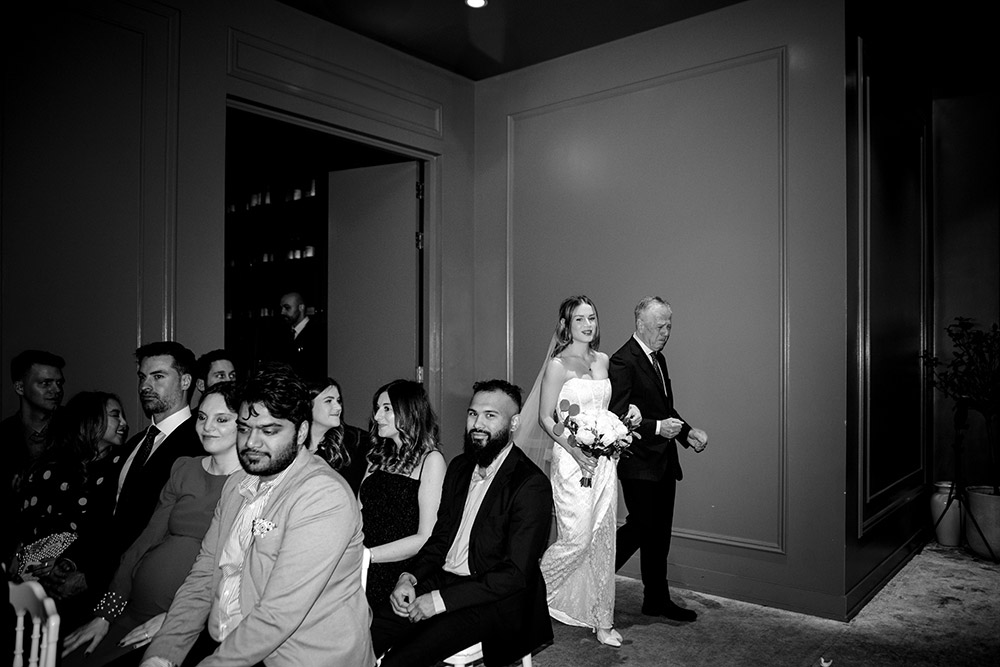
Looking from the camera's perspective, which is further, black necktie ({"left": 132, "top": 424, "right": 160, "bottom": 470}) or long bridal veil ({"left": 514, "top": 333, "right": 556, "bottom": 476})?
long bridal veil ({"left": 514, "top": 333, "right": 556, "bottom": 476})

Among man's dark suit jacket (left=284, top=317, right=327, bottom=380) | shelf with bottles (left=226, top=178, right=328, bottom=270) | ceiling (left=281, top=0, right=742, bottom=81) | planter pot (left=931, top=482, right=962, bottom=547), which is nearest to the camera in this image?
ceiling (left=281, top=0, right=742, bottom=81)

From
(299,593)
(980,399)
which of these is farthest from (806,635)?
(299,593)

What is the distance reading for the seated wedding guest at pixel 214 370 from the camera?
12.7 ft

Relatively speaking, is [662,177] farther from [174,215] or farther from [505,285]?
[174,215]

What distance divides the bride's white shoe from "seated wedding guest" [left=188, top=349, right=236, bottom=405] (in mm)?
2307

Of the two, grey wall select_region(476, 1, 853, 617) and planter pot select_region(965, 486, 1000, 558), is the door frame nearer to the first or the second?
grey wall select_region(476, 1, 853, 617)

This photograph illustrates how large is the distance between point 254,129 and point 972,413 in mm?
6534

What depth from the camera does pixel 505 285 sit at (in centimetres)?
577

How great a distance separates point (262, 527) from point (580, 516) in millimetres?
2082

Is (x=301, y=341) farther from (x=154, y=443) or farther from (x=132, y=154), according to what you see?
(x=154, y=443)

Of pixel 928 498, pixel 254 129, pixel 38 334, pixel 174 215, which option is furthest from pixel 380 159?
pixel 928 498

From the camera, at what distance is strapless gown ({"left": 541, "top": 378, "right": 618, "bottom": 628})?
3766mm

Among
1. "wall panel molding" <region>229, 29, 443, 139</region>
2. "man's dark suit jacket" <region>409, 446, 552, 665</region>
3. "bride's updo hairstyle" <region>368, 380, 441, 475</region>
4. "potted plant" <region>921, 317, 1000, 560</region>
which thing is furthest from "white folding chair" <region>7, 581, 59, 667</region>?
"potted plant" <region>921, 317, 1000, 560</region>

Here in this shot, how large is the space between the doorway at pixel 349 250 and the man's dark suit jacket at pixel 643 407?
200cm
